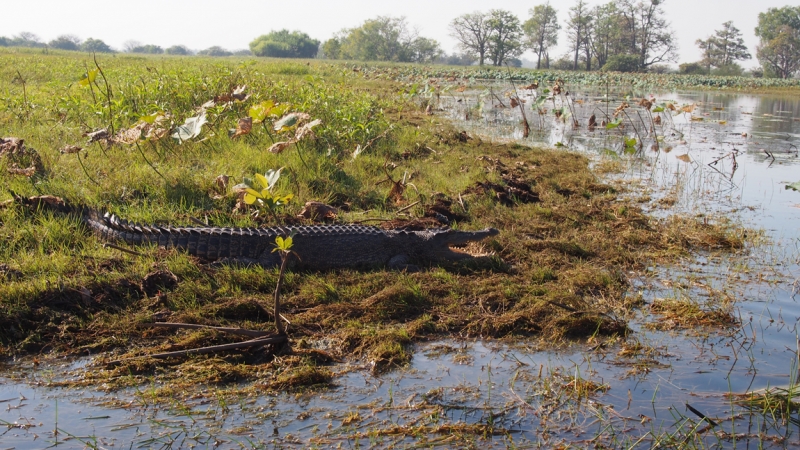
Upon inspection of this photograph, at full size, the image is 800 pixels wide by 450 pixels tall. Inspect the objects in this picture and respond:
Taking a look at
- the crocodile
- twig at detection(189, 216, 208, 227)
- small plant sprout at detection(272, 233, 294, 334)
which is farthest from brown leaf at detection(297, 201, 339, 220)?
small plant sprout at detection(272, 233, 294, 334)

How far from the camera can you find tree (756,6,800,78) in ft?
150

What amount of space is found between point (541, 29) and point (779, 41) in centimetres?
2172

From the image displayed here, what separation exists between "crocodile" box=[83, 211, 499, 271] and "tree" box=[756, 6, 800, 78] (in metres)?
52.1

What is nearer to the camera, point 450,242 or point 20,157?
point 450,242

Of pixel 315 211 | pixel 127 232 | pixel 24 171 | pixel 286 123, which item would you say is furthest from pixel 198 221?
pixel 24 171

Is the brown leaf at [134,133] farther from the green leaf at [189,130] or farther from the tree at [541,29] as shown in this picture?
the tree at [541,29]

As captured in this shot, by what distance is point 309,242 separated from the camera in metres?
3.99

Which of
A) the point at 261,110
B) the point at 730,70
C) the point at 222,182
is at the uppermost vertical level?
the point at 730,70

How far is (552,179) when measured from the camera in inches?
259

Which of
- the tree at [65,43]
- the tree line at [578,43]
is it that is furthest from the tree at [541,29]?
the tree at [65,43]

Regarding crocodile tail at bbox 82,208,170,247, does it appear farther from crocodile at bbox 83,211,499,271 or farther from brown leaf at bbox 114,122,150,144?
brown leaf at bbox 114,122,150,144

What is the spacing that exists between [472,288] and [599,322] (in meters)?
0.80

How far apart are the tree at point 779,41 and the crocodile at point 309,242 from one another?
52095 millimetres

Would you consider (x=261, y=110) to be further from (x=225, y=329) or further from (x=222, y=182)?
(x=225, y=329)
